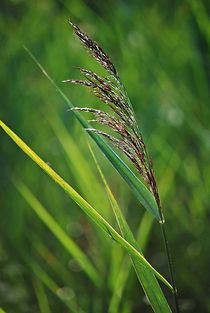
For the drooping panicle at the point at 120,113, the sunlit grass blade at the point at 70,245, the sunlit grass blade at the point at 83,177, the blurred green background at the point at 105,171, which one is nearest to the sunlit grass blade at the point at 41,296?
the blurred green background at the point at 105,171

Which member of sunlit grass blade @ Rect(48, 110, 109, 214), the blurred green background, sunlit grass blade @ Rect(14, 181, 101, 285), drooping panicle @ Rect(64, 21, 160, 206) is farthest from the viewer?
sunlit grass blade @ Rect(48, 110, 109, 214)

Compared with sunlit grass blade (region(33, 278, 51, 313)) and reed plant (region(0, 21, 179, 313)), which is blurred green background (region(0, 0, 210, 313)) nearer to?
sunlit grass blade (region(33, 278, 51, 313))

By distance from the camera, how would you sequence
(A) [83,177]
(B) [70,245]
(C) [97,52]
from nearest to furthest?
(C) [97,52]
(B) [70,245]
(A) [83,177]

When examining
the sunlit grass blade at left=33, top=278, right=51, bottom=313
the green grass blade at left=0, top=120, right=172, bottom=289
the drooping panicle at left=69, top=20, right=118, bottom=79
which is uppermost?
the drooping panicle at left=69, top=20, right=118, bottom=79

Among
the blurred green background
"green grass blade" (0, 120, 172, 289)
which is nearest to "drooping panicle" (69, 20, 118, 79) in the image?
"green grass blade" (0, 120, 172, 289)

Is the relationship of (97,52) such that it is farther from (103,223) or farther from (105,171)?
(105,171)

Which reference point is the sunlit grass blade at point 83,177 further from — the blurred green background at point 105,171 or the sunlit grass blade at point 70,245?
the sunlit grass blade at point 70,245

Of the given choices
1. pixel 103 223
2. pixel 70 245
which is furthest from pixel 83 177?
pixel 103 223
